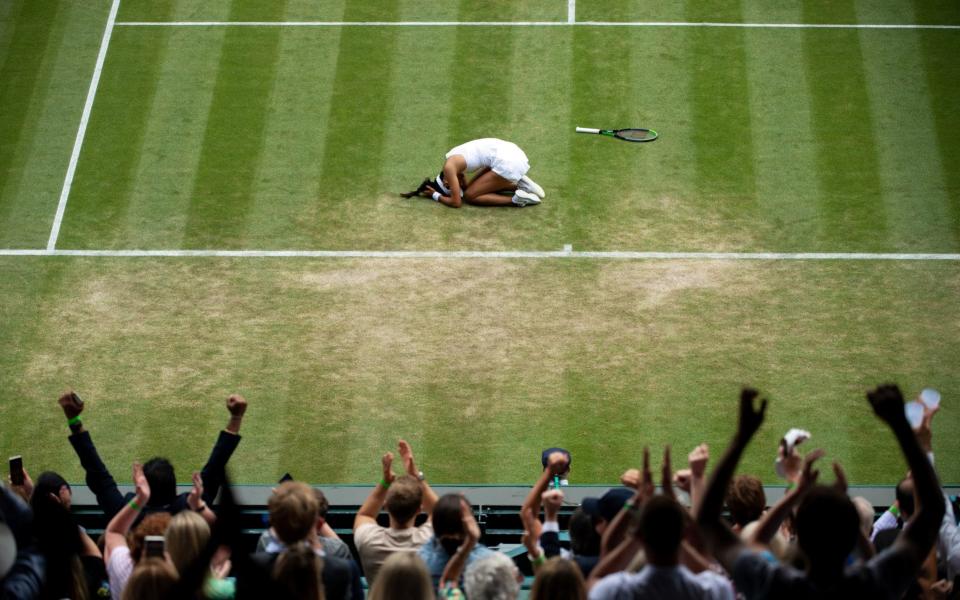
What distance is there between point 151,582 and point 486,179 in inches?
390

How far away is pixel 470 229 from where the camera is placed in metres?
15.1

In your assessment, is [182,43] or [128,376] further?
[182,43]

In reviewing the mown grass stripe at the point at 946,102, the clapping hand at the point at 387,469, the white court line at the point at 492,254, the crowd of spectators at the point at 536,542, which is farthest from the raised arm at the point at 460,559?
the mown grass stripe at the point at 946,102

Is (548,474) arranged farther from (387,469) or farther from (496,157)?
(496,157)

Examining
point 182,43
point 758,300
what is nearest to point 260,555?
point 758,300

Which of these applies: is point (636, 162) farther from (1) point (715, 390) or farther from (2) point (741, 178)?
(1) point (715, 390)

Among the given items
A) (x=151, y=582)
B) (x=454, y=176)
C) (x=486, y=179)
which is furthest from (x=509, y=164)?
(x=151, y=582)

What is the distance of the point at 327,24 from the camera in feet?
60.1

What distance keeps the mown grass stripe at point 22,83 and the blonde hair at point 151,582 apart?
1024 centimetres

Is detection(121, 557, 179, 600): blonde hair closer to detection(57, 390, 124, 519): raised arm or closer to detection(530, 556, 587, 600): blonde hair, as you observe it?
detection(530, 556, 587, 600): blonde hair

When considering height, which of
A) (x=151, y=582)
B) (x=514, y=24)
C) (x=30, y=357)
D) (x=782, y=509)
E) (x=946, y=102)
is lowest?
(x=151, y=582)

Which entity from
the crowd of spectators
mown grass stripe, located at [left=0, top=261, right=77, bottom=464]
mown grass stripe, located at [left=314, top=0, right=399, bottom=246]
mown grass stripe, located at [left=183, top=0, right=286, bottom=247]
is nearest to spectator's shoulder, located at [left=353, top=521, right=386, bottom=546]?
the crowd of spectators

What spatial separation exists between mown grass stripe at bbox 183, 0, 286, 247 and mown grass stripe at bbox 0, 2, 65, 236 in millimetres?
2155

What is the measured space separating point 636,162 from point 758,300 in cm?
277
